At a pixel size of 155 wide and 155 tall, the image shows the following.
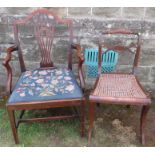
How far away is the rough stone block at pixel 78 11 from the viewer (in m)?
2.68

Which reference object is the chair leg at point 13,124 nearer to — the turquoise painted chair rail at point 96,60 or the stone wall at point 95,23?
the stone wall at point 95,23

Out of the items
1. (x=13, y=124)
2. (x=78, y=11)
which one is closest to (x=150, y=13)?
(x=78, y=11)

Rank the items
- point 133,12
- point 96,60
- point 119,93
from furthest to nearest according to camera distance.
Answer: point 96,60 → point 133,12 → point 119,93

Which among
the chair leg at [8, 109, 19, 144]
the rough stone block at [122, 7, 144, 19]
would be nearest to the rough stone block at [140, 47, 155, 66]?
the rough stone block at [122, 7, 144, 19]

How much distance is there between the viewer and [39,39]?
257cm

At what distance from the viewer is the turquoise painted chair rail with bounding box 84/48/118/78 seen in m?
2.91

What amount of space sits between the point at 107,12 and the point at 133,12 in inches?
11.1

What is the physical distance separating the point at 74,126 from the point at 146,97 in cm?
87

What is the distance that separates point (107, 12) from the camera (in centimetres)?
269

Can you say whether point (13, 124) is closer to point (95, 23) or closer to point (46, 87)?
point (46, 87)

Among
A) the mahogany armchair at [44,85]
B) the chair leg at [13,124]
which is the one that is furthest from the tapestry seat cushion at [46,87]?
the chair leg at [13,124]

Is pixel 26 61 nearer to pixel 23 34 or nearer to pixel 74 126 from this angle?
pixel 23 34

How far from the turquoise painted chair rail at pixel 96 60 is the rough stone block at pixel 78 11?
16.5 inches
